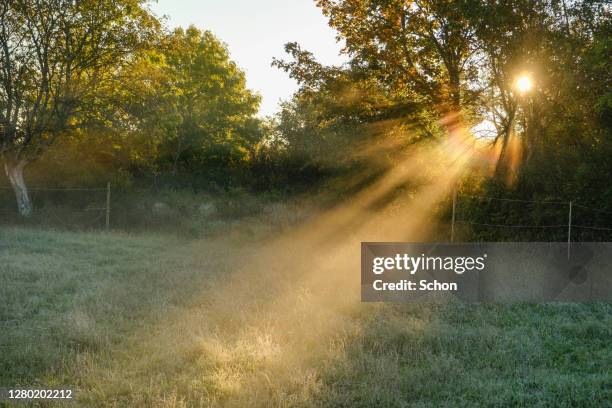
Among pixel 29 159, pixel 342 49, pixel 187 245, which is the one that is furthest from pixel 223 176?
pixel 342 49

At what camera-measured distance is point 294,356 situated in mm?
5855

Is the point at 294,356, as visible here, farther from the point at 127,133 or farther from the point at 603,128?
the point at 127,133

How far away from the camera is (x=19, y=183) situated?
2262cm

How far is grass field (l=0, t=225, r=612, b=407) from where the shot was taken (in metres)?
4.88

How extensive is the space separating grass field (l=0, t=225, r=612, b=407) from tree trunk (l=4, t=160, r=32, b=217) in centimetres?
1315

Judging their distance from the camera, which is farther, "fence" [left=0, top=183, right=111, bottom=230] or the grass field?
"fence" [left=0, top=183, right=111, bottom=230]

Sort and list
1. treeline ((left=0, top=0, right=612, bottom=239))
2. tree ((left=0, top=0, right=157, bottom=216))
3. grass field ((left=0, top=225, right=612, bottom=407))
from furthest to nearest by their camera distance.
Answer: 1. tree ((left=0, top=0, right=157, bottom=216))
2. treeline ((left=0, top=0, right=612, bottom=239))
3. grass field ((left=0, top=225, right=612, bottom=407))

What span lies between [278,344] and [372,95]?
10847mm

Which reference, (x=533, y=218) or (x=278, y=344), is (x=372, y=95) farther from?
(x=278, y=344)

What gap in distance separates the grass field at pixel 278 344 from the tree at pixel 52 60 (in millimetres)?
13168

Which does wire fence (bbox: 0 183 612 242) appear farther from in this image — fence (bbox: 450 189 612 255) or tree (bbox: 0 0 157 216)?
tree (bbox: 0 0 157 216)

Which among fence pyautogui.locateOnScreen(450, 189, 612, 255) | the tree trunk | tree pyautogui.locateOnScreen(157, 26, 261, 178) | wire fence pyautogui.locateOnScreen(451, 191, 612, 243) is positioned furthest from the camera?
tree pyautogui.locateOnScreen(157, 26, 261, 178)

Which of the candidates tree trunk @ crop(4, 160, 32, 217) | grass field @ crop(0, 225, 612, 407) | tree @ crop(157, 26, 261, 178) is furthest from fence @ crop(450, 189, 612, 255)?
tree @ crop(157, 26, 261, 178)

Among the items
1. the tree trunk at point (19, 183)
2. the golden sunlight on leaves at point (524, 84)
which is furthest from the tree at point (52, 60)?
the golden sunlight on leaves at point (524, 84)
